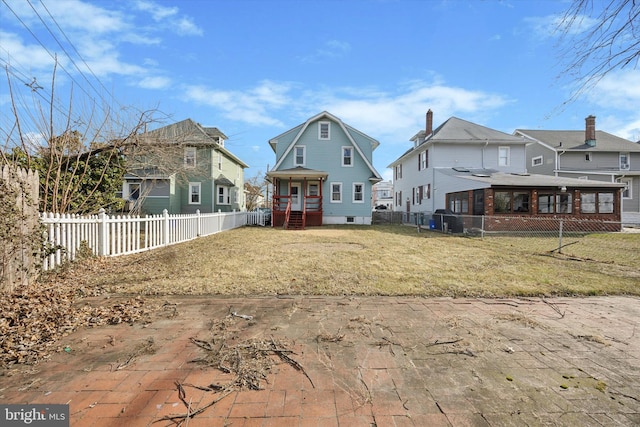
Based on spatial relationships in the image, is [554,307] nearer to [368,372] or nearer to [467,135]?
[368,372]

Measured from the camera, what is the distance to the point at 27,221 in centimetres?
486

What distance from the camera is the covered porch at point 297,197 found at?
63.6ft

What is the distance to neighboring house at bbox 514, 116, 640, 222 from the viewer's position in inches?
1065

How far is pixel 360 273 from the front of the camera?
6.25m

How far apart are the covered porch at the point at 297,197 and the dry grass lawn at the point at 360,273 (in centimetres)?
1000

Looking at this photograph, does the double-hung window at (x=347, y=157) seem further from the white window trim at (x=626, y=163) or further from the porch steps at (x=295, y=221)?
the white window trim at (x=626, y=163)

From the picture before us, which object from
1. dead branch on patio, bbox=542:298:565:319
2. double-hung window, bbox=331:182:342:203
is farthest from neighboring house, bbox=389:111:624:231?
dead branch on patio, bbox=542:298:565:319

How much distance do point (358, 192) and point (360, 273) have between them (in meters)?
16.5

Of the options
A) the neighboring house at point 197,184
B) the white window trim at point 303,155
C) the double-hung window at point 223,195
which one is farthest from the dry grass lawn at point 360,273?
the double-hung window at point 223,195

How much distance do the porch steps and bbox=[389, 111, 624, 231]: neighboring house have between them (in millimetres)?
10576

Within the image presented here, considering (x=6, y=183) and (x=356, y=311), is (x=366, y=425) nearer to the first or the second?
(x=356, y=311)

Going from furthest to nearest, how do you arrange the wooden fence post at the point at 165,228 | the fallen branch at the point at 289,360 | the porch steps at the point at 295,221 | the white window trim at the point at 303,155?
the white window trim at the point at 303,155 → the porch steps at the point at 295,221 → the wooden fence post at the point at 165,228 → the fallen branch at the point at 289,360

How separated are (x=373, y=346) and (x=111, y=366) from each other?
247 centimetres

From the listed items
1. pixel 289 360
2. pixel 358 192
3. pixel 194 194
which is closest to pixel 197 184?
pixel 194 194
